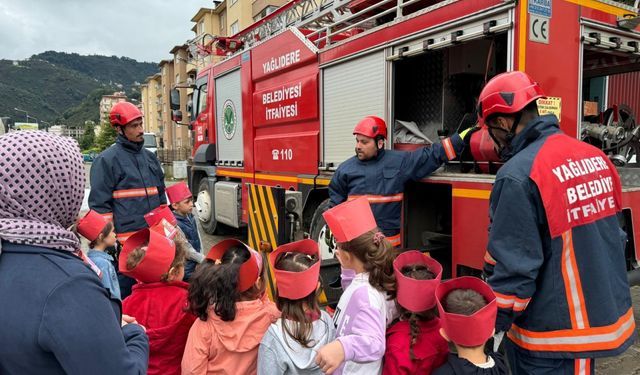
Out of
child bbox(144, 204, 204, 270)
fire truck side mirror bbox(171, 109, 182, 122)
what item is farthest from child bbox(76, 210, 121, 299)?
fire truck side mirror bbox(171, 109, 182, 122)

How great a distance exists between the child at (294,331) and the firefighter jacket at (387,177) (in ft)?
5.72

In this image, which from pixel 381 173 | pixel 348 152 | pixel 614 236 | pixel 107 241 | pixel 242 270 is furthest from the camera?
pixel 348 152

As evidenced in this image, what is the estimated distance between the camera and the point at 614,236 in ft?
5.95

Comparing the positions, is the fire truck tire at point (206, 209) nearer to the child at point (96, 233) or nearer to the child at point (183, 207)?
the child at point (183, 207)

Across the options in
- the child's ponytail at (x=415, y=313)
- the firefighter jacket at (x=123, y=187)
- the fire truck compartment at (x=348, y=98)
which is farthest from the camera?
the fire truck compartment at (x=348, y=98)

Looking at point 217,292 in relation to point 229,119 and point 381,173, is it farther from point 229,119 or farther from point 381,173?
point 229,119

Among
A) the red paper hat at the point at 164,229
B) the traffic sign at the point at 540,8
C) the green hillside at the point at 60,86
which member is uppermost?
the green hillside at the point at 60,86

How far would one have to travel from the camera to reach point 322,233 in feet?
15.0

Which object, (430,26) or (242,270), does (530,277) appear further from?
(430,26)

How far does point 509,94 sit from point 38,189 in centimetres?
171

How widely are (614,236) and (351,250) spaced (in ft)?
3.43

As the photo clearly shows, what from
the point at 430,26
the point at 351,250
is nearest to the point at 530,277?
the point at 351,250

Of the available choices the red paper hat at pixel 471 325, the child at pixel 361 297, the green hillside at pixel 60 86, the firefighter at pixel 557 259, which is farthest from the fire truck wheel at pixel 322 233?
the green hillside at pixel 60 86

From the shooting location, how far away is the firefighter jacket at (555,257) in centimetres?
171
